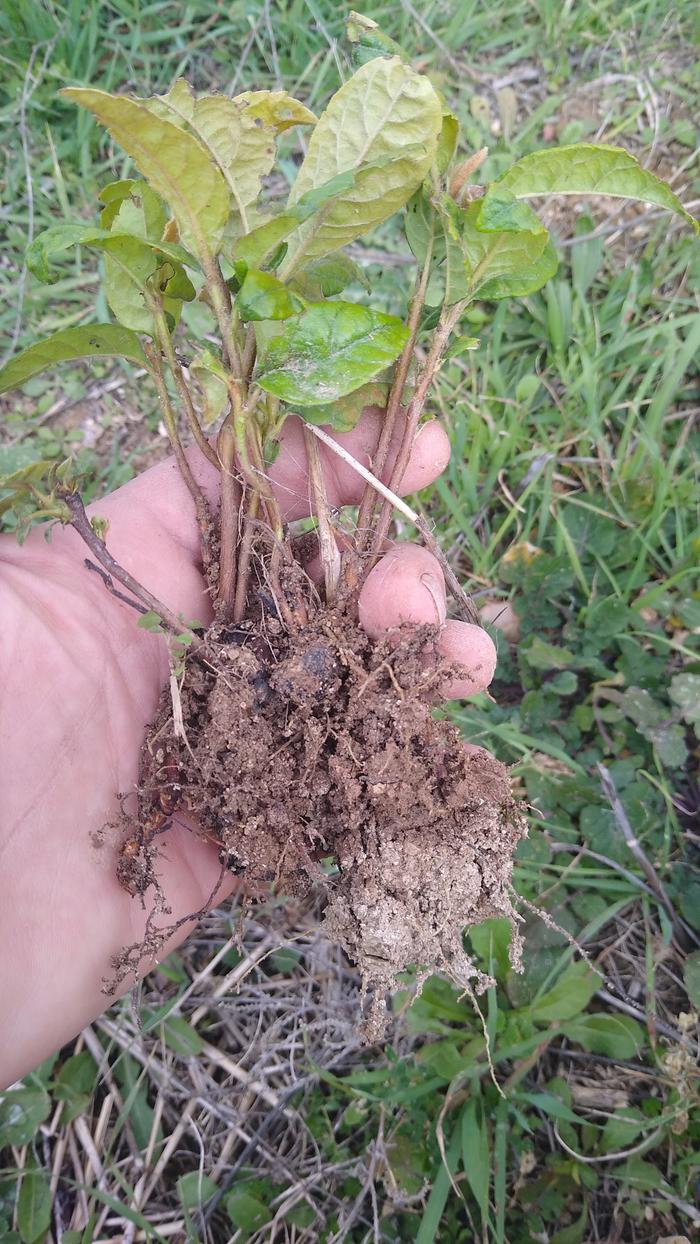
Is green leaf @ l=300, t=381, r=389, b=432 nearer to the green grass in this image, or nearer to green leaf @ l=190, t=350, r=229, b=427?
green leaf @ l=190, t=350, r=229, b=427

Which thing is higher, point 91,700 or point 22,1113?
point 91,700

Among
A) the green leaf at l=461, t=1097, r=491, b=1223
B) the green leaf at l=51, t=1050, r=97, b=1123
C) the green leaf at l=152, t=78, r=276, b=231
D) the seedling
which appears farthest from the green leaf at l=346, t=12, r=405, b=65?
the green leaf at l=51, t=1050, r=97, b=1123

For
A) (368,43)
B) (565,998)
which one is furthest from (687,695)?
(368,43)

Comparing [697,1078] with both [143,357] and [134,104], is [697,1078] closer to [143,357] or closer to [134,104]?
[143,357]

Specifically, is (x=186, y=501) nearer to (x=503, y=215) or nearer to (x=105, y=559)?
(x=105, y=559)

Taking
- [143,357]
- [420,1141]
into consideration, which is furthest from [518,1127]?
[143,357]
